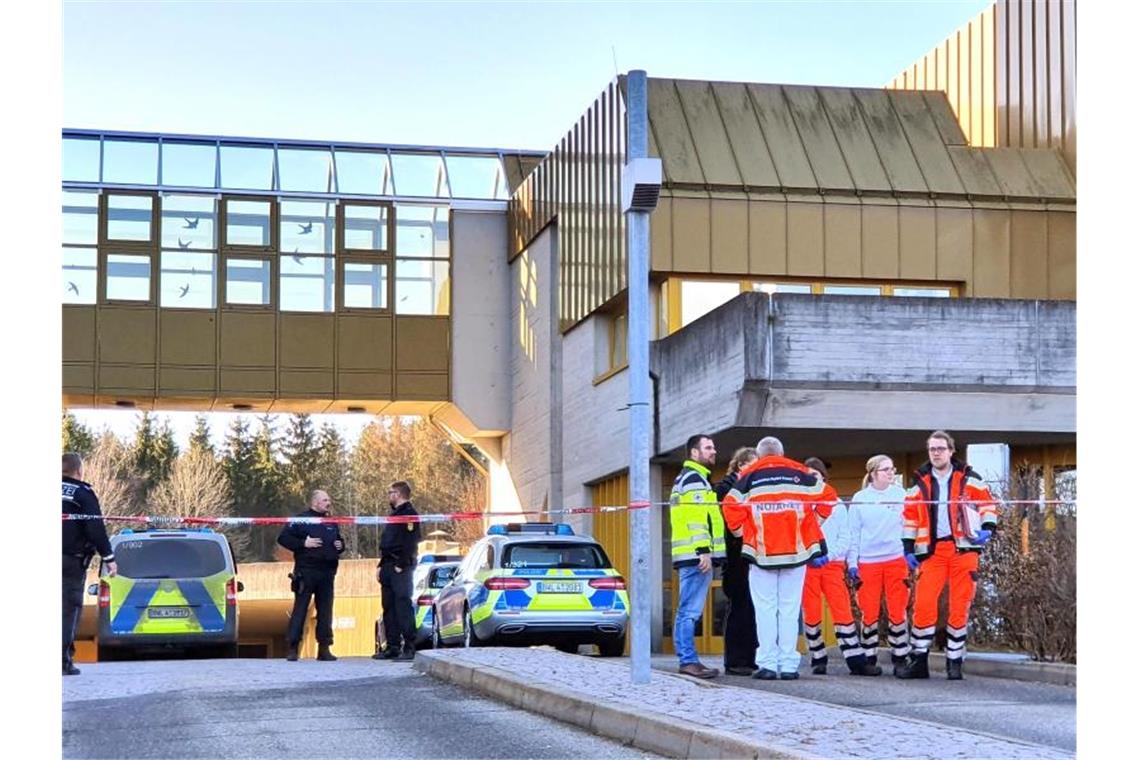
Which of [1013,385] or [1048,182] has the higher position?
[1048,182]

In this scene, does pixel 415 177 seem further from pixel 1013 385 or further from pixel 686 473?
pixel 686 473

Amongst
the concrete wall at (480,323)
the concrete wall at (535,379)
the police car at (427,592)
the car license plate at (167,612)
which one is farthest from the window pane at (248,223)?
the car license plate at (167,612)

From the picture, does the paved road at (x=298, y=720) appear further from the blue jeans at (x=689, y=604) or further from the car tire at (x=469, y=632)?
the car tire at (x=469, y=632)

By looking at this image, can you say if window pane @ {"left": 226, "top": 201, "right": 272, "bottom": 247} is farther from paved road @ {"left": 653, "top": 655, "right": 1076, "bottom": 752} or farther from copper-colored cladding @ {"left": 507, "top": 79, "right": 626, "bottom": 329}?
paved road @ {"left": 653, "top": 655, "right": 1076, "bottom": 752}

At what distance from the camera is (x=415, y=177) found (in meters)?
37.8

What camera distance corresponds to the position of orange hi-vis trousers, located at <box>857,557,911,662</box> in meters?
15.3

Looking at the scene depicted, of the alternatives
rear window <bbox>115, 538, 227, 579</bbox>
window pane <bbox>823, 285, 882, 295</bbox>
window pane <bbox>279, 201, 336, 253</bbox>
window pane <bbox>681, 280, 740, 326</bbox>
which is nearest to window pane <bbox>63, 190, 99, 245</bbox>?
window pane <bbox>279, 201, 336, 253</bbox>

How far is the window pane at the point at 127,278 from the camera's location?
1411 inches

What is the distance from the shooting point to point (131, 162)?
36.4 m

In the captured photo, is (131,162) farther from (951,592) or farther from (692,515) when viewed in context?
(951,592)

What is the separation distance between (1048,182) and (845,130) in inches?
126
